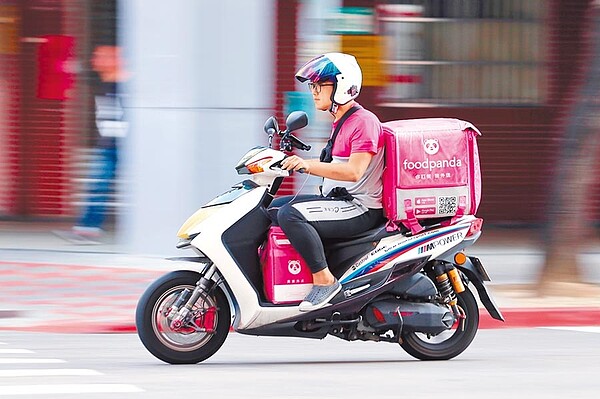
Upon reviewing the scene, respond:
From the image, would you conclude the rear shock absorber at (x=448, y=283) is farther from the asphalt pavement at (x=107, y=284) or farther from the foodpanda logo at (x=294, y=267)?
the asphalt pavement at (x=107, y=284)

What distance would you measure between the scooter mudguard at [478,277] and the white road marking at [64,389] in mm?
2267

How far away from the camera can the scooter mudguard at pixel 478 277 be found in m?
8.51

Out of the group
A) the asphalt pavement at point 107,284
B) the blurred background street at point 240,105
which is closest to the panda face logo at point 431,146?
the asphalt pavement at point 107,284

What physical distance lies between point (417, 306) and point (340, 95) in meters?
1.31

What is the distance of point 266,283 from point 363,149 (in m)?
0.96

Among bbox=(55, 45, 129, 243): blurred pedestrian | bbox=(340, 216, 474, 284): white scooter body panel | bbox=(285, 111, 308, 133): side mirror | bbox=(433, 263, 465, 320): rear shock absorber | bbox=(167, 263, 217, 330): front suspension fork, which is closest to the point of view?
bbox=(285, 111, 308, 133): side mirror

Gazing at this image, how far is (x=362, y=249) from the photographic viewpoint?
825cm

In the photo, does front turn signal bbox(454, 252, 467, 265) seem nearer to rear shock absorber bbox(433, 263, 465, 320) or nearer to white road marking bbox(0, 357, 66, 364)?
rear shock absorber bbox(433, 263, 465, 320)

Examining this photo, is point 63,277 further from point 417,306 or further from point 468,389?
point 468,389

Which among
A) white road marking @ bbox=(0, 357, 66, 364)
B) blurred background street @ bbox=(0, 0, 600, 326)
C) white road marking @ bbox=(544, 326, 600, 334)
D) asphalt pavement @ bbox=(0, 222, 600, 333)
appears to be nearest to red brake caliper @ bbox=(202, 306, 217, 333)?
white road marking @ bbox=(0, 357, 66, 364)

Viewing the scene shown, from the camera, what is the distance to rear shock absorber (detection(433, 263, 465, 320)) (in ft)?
27.6

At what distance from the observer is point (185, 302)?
812 cm

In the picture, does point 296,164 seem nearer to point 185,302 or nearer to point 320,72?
point 320,72

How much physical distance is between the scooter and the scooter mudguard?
0.13 meters
